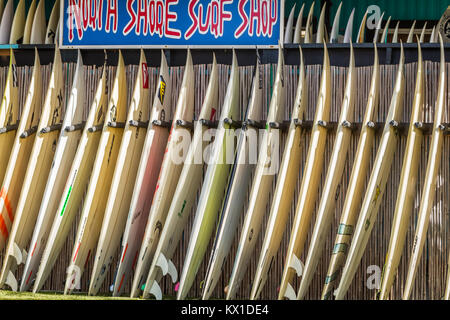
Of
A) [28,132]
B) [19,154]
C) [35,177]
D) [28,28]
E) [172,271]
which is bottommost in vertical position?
[172,271]

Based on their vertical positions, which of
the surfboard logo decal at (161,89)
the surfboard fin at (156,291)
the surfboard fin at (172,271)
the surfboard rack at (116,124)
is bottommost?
the surfboard fin at (156,291)

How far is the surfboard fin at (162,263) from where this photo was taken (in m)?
4.50

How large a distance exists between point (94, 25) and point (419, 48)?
1.89m

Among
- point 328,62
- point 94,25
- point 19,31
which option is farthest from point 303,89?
point 19,31

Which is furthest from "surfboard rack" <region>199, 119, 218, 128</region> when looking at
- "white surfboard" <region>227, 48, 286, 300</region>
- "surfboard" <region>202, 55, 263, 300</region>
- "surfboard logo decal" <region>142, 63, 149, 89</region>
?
"surfboard logo decal" <region>142, 63, 149, 89</region>

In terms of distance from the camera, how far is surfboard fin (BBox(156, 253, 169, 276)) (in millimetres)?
4504

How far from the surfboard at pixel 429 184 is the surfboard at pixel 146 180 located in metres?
1.46

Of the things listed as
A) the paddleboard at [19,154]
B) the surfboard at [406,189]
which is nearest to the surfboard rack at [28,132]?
the paddleboard at [19,154]

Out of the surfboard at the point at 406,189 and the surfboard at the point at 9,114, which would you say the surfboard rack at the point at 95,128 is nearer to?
the surfboard at the point at 9,114

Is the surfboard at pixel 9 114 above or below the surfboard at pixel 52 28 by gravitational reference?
below

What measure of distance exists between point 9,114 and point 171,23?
109cm

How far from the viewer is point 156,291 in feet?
14.8

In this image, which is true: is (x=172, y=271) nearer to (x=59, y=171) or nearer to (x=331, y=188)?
(x=59, y=171)

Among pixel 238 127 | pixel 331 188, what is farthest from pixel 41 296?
pixel 331 188
